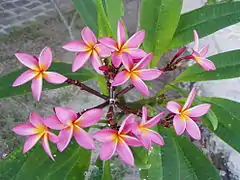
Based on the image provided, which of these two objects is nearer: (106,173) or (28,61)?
(28,61)

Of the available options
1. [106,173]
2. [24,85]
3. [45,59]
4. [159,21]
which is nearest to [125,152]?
[45,59]

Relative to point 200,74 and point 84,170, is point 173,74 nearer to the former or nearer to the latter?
point 200,74

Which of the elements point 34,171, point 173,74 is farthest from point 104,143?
point 173,74

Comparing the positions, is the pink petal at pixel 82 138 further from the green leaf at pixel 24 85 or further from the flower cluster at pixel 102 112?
the green leaf at pixel 24 85

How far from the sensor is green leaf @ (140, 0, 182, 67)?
142 centimetres

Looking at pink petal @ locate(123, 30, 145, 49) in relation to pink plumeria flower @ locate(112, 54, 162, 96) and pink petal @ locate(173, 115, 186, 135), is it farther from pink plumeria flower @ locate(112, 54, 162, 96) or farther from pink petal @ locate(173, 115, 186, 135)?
pink petal @ locate(173, 115, 186, 135)

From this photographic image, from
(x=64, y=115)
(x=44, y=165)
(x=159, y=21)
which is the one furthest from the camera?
(x=159, y=21)

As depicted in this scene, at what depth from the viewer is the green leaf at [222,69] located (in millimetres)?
1406

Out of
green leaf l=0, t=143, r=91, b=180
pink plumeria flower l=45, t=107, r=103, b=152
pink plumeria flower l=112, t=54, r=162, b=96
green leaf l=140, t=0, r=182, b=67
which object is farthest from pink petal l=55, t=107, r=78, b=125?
green leaf l=140, t=0, r=182, b=67

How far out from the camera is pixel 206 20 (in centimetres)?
146

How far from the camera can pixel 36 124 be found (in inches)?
39.1

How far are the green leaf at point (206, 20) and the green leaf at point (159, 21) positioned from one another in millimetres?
55

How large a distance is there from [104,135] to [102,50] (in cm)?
17

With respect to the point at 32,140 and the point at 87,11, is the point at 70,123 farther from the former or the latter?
the point at 87,11
